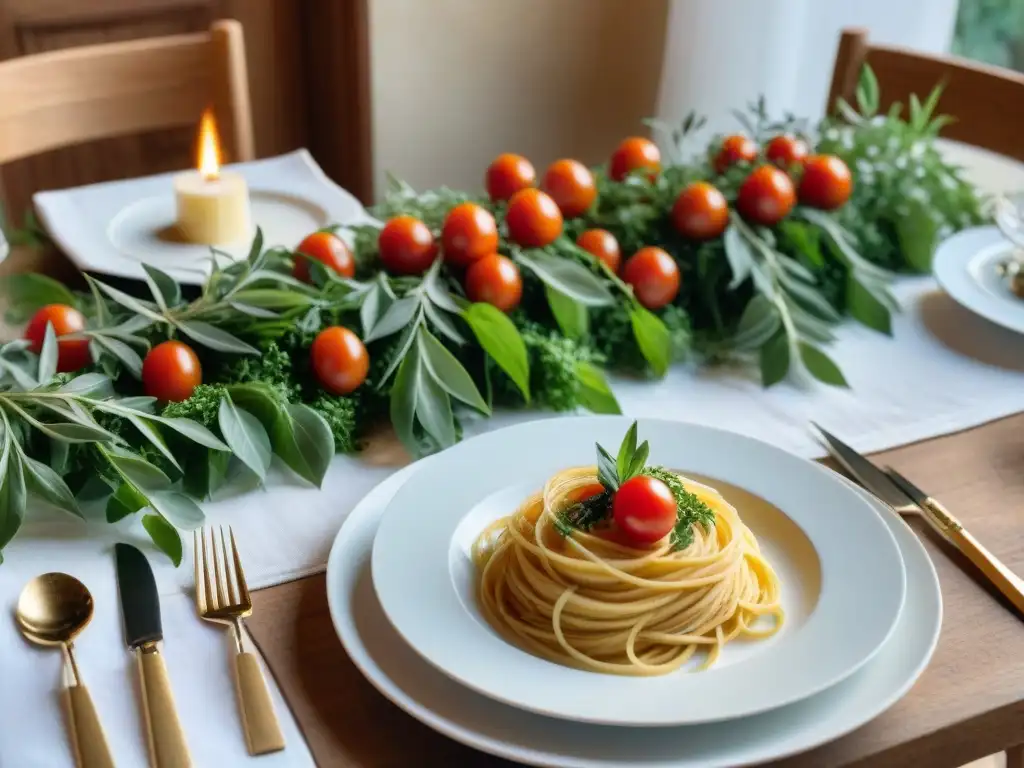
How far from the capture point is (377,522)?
2.87ft

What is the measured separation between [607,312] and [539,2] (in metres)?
1.63

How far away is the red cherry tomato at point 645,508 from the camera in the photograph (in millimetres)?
746

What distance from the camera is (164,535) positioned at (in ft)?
2.77

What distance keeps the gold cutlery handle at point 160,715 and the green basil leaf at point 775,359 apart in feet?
2.18

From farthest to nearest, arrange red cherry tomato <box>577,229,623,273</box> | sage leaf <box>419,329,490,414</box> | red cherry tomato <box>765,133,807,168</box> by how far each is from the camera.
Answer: red cherry tomato <box>765,133,807,168</box> < red cherry tomato <box>577,229,623,273</box> < sage leaf <box>419,329,490,414</box>

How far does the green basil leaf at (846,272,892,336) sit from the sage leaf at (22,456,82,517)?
0.85 metres

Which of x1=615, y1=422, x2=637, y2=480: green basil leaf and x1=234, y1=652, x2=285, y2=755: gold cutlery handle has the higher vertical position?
x1=615, y1=422, x2=637, y2=480: green basil leaf

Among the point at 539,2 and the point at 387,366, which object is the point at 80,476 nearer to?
the point at 387,366

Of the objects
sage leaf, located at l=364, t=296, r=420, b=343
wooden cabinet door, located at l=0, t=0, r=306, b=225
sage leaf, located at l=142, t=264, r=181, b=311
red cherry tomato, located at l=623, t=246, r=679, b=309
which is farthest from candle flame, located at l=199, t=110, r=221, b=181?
wooden cabinet door, located at l=0, t=0, r=306, b=225

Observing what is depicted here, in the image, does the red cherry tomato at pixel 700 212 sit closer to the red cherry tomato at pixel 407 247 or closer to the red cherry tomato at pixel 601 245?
the red cherry tomato at pixel 601 245

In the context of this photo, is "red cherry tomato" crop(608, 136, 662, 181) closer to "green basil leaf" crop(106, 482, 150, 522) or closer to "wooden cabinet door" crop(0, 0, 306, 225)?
"green basil leaf" crop(106, 482, 150, 522)

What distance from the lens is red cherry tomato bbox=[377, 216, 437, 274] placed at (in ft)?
3.72

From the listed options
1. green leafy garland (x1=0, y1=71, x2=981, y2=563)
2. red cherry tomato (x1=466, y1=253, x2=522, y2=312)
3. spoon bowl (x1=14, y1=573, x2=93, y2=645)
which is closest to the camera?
spoon bowl (x1=14, y1=573, x2=93, y2=645)

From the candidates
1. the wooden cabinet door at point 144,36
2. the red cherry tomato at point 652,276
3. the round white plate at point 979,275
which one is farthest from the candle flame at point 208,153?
the wooden cabinet door at point 144,36
